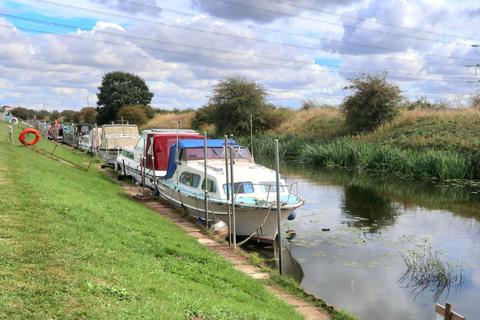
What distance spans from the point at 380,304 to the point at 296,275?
7.77ft

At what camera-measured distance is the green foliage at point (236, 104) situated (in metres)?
52.9

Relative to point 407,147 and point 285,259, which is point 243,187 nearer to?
point 285,259

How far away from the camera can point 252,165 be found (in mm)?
16594

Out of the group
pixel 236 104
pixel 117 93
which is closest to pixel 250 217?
pixel 236 104

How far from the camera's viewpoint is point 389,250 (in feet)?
46.9

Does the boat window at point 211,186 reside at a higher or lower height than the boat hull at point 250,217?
higher

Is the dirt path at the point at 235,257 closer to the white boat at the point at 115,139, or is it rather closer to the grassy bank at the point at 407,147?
the white boat at the point at 115,139

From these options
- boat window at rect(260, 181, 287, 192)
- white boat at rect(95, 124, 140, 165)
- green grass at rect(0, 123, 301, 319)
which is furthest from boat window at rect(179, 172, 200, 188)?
white boat at rect(95, 124, 140, 165)

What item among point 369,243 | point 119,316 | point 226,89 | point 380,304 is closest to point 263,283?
point 380,304

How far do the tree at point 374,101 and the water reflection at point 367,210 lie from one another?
63.5 feet

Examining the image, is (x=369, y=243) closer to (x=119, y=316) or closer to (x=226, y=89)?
(x=119, y=316)

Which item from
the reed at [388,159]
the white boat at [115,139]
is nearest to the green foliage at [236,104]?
the reed at [388,159]

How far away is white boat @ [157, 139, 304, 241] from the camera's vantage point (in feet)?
45.4

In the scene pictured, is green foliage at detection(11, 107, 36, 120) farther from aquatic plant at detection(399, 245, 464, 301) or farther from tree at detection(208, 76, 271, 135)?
aquatic plant at detection(399, 245, 464, 301)
